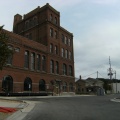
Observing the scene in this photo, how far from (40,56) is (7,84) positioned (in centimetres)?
1386

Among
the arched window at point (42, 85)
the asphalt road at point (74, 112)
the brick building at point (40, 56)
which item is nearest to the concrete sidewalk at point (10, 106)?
the asphalt road at point (74, 112)

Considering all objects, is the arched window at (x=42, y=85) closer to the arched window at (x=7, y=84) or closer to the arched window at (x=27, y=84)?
the arched window at (x=27, y=84)

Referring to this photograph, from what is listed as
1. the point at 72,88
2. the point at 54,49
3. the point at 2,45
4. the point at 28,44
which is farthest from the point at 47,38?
the point at 2,45

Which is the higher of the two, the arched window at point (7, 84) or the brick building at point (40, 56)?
the brick building at point (40, 56)

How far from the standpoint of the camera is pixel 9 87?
4697 centimetres

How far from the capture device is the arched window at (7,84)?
4562 centimetres

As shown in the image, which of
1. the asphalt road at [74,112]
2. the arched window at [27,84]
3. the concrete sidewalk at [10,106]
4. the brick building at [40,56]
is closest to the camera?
the asphalt road at [74,112]

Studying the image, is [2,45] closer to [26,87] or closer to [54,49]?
[26,87]

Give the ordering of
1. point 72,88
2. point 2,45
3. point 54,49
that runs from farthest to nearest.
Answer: point 72,88, point 54,49, point 2,45

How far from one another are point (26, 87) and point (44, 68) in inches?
366

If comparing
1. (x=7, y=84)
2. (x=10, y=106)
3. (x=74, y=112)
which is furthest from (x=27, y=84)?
(x=74, y=112)

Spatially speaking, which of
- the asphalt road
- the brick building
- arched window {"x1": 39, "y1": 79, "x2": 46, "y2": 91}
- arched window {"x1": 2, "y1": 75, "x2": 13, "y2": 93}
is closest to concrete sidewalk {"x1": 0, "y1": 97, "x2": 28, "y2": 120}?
the asphalt road

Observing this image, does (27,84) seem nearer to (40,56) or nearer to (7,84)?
(7,84)

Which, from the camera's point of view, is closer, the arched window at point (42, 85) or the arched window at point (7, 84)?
the arched window at point (7, 84)
